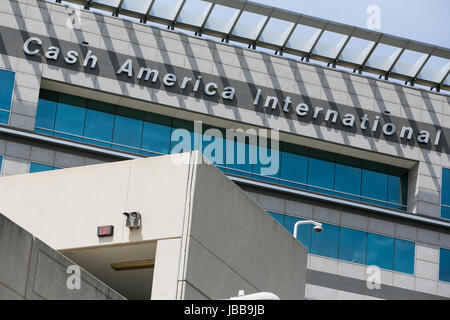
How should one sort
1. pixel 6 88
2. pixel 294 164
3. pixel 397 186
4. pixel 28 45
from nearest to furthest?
pixel 6 88, pixel 28 45, pixel 294 164, pixel 397 186

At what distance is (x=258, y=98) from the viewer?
40031mm

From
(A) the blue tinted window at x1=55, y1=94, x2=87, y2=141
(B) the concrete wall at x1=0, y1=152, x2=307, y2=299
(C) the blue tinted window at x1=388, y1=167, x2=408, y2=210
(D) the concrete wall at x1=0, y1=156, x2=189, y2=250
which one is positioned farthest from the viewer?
(C) the blue tinted window at x1=388, y1=167, x2=408, y2=210

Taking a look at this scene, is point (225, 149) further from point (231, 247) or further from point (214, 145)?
point (231, 247)

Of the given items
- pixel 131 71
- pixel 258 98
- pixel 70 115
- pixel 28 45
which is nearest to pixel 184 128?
pixel 131 71

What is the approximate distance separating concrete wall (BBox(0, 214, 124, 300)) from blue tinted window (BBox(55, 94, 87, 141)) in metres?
22.3

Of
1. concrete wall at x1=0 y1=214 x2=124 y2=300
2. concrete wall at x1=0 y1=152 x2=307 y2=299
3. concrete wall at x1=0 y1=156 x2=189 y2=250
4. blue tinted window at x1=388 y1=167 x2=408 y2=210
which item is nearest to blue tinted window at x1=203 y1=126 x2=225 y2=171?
blue tinted window at x1=388 y1=167 x2=408 y2=210

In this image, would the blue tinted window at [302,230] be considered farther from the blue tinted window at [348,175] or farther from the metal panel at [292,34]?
the metal panel at [292,34]

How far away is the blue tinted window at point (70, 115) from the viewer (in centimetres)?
3725

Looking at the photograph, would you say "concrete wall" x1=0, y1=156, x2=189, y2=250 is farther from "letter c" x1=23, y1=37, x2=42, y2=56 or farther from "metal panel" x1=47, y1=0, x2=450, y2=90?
"metal panel" x1=47, y1=0, x2=450, y2=90

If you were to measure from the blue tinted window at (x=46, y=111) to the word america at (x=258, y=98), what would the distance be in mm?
1484

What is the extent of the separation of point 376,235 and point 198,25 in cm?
1159

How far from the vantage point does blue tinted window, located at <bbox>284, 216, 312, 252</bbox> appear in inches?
1506

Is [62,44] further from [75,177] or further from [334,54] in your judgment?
[75,177]

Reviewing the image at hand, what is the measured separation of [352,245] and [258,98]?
7.27 metres
